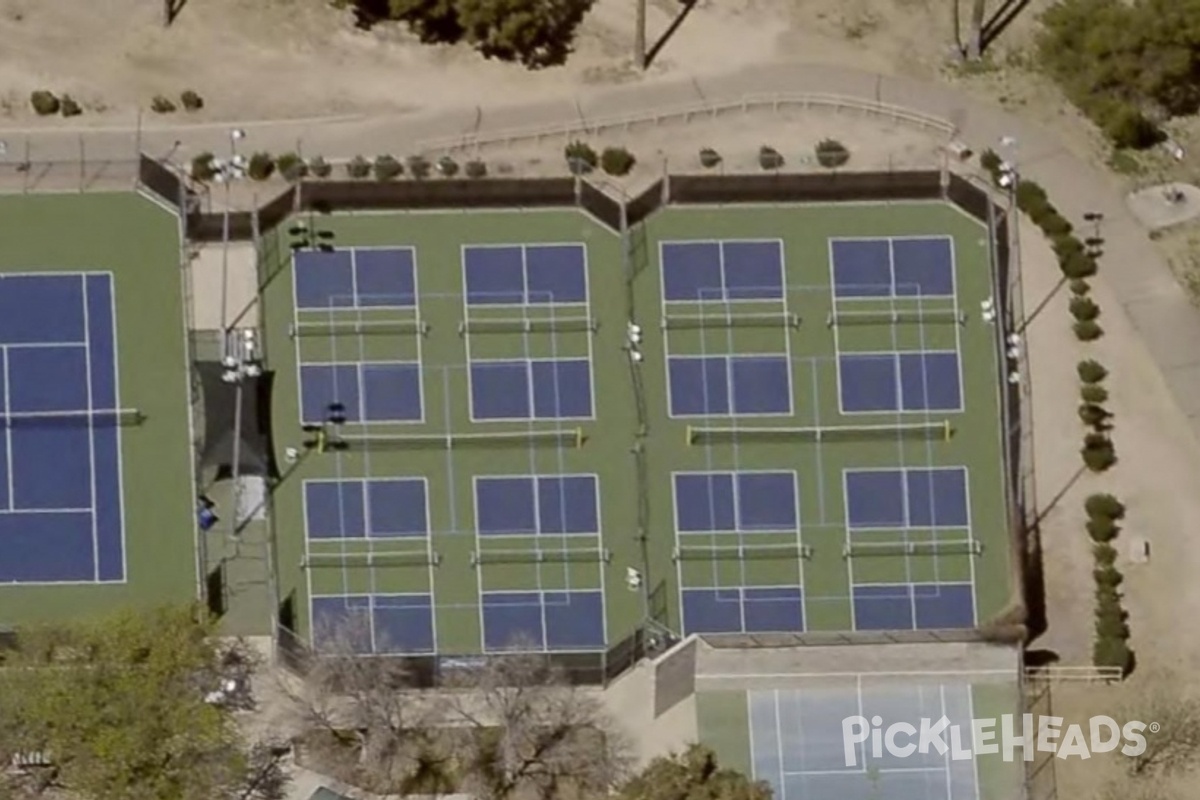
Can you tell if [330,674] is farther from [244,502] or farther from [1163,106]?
[1163,106]

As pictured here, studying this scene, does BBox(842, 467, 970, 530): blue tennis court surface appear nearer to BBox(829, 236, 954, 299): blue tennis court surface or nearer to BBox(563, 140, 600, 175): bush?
BBox(829, 236, 954, 299): blue tennis court surface

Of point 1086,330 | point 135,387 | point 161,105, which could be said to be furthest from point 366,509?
point 1086,330

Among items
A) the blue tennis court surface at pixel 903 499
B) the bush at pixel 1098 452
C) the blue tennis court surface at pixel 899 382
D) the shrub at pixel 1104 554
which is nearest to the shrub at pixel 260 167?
the blue tennis court surface at pixel 899 382

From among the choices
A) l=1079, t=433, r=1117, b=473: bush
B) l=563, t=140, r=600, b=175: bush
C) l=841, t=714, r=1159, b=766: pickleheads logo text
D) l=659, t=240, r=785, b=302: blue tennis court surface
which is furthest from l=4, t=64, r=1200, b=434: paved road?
l=841, t=714, r=1159, b=766: pickleheads logo text

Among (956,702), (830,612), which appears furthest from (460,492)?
(956,702)

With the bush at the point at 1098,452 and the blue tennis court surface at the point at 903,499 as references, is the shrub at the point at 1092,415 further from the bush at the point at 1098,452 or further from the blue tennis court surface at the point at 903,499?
the blue tennis court surface at the point at 903,499

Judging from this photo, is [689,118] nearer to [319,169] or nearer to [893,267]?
[893,267]

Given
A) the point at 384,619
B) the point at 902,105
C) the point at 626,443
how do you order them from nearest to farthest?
the point at 384,619 → the point at 626,443 → the point at 902,105
